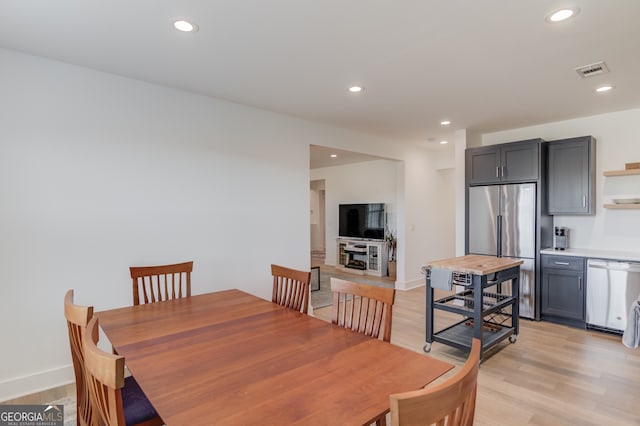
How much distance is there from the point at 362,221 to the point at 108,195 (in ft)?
18.5

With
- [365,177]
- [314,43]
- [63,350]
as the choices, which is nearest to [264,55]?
[314,43]

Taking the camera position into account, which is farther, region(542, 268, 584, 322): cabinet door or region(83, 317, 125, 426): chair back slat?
region(542, 268, 584, 322): cabinet door

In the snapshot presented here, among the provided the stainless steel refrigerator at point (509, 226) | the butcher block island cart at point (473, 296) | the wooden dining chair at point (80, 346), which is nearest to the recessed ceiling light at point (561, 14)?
the butcher block island cart at point (473, 296)

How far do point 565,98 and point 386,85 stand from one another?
6.75ft

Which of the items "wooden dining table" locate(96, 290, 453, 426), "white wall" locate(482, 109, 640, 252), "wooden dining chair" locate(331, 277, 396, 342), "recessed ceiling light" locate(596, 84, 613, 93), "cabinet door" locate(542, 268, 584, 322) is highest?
"recessed ceiling light" locate(596, 84, 613, 93)

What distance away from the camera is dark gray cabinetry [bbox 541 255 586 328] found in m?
3.98

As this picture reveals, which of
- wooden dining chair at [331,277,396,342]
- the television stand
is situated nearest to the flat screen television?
the television stand

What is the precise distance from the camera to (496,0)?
75.0 inches

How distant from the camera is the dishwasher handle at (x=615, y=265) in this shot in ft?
11.8

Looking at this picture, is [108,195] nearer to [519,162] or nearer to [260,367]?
[260,367]

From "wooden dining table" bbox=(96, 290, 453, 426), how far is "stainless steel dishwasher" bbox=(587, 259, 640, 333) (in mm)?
3643

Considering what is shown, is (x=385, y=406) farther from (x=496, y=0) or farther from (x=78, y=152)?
(x=78, y=152)

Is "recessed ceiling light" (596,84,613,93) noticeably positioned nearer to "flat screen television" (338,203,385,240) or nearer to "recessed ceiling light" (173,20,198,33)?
"recessed ceiling light" (173,20,198,33)

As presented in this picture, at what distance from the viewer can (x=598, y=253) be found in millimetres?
4023
